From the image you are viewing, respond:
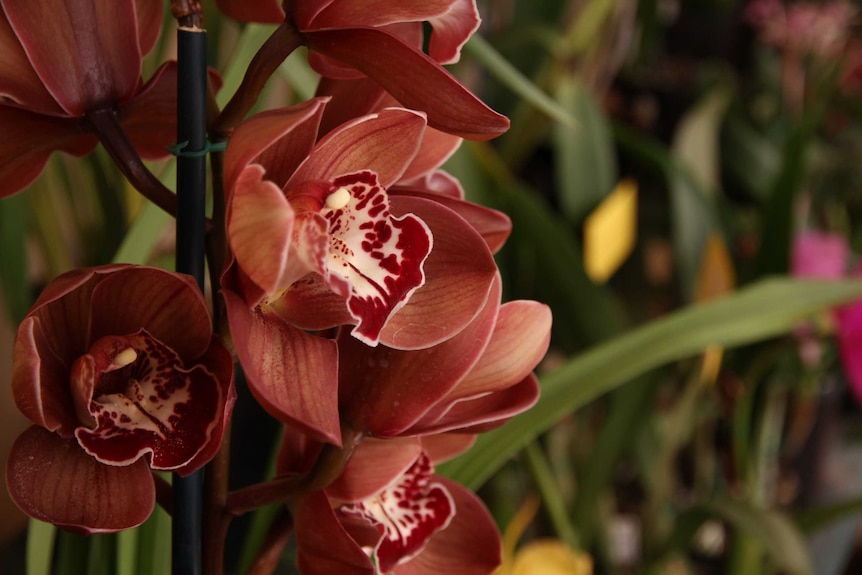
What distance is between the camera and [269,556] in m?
0.31

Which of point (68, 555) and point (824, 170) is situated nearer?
point (68, 555)

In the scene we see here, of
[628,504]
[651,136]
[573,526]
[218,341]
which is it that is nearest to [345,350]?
[218,341]

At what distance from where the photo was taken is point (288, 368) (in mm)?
229

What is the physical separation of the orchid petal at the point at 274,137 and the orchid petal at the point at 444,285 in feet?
0.11

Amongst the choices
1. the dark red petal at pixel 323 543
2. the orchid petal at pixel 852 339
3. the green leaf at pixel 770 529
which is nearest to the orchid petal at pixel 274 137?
the dark red petal at pixel 323 543

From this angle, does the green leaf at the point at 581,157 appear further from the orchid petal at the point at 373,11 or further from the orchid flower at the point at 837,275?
the orchid petal at the point at 373,11

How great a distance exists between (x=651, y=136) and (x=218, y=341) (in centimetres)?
104

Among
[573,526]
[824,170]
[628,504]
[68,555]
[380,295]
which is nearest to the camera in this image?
[380,295]

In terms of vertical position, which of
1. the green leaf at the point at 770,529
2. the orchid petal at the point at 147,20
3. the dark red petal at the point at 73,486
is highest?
the orchid petal at the point at 147,20

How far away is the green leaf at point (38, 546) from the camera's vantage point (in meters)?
0.35

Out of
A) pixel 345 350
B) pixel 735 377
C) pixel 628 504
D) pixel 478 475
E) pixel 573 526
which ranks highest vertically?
pixel 345 350

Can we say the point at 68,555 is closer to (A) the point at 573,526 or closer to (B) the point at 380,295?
(B) the point at 380,295

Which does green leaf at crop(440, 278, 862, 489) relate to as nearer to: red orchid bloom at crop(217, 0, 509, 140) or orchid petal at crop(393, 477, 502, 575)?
orchid petal at crop(393, 477, 502, 575)

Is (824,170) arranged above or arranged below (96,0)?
below
